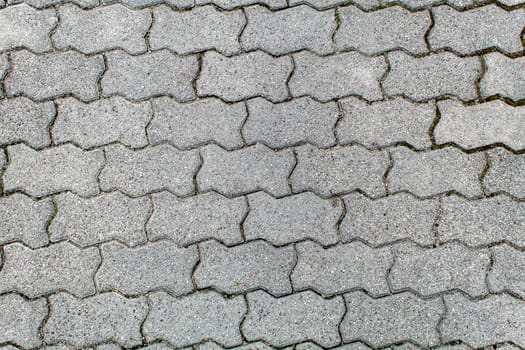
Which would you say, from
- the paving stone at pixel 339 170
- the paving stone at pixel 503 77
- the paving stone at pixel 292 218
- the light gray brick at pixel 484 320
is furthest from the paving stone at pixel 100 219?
the paving stone at pixel 503 77

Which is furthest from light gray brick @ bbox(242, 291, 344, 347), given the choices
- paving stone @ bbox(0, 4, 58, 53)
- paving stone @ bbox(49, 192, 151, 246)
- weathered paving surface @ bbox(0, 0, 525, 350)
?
paving stone @ bbox(0, 4, 58, 53)

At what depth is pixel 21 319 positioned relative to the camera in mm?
3330

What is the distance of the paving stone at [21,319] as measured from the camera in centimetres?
331

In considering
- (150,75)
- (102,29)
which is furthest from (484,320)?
(102,29)

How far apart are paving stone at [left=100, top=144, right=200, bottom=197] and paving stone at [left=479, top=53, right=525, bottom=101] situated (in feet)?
4.60

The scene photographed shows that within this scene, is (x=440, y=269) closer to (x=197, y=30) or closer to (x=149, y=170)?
(x=149, y=170)

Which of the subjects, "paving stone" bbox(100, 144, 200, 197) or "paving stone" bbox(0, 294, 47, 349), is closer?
"paving stone" bbox(0, 294, 47, 349)

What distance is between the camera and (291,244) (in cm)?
341

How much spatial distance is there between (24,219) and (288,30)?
1516 millimetres

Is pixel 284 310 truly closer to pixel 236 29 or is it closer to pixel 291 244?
pixel 291 244

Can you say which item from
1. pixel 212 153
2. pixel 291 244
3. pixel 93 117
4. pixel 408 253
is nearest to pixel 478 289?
pixel 408 253

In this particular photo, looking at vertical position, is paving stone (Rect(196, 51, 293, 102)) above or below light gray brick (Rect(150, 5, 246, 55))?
below

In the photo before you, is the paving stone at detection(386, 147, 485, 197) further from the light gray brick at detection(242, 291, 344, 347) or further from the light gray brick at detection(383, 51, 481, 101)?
the light gray brick at detection(242, 291, 344, 347)

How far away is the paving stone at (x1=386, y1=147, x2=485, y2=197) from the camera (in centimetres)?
347
